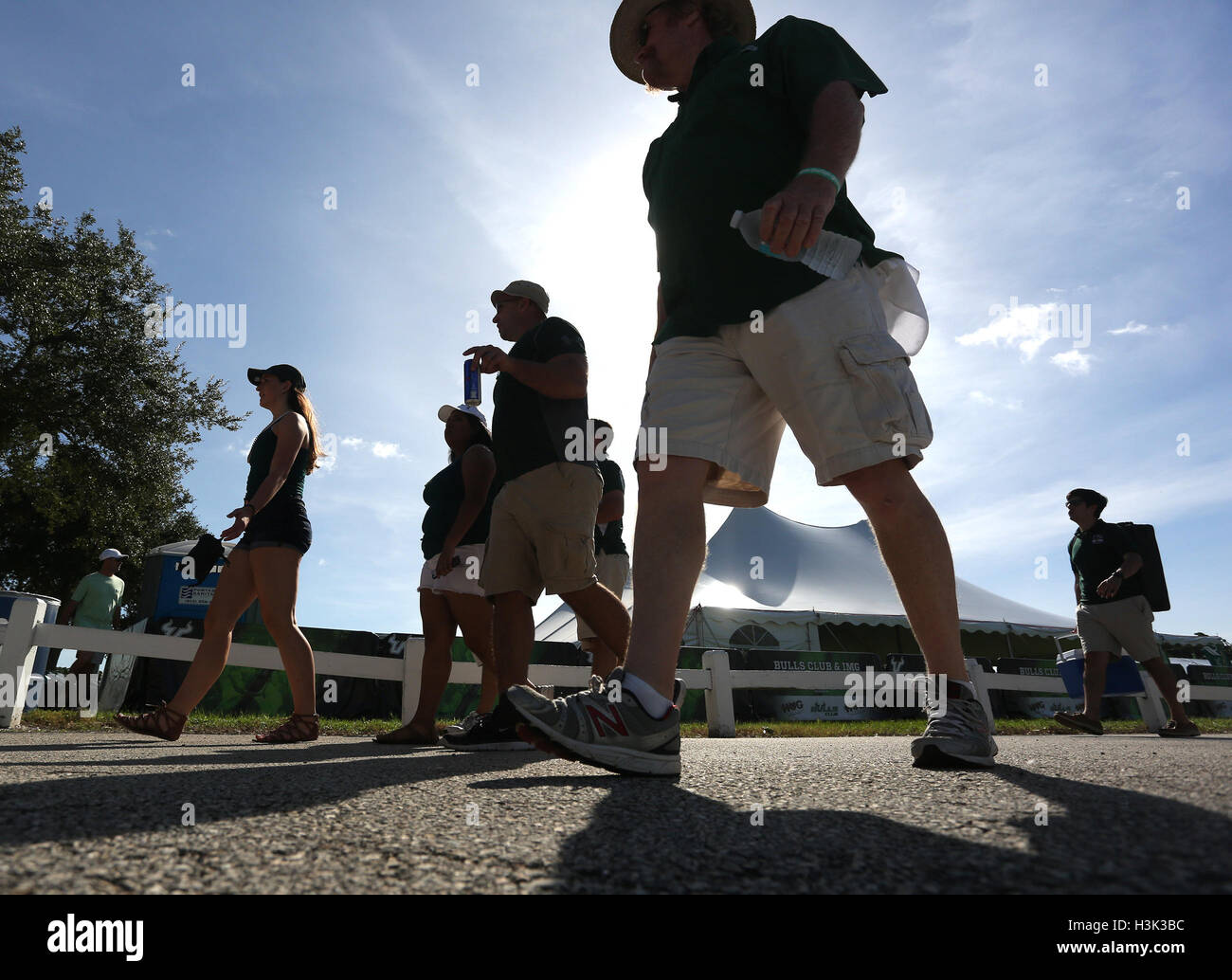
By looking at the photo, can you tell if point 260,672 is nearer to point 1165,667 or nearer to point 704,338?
point 704,338

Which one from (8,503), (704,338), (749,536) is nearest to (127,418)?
(8,503)

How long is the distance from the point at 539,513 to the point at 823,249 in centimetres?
162

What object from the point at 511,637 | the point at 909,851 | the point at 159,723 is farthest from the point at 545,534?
the point at 909,851

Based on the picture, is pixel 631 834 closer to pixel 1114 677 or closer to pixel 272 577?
pixel 272 577

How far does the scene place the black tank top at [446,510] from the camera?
418 cm

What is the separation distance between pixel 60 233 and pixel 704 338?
20675 millimetres

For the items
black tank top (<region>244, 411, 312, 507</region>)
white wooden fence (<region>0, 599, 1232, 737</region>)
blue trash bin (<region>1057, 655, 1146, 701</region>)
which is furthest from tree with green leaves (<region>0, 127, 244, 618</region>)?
blue trash bin (<region>1057, 655, 1146, 701</region>)

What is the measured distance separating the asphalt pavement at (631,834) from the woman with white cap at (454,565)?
217 cm

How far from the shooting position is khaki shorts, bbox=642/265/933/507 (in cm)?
188

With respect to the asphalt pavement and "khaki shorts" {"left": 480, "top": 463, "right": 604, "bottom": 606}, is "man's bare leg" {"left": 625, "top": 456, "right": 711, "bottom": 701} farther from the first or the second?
"khaki shorts" {"left": 480, "top": 463, "right": 604, "bottom": 606}

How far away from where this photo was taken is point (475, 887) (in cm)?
84

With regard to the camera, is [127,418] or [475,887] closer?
[475,887]

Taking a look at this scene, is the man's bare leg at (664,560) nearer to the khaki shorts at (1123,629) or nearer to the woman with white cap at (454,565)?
the woman with white cap at (454,565)
